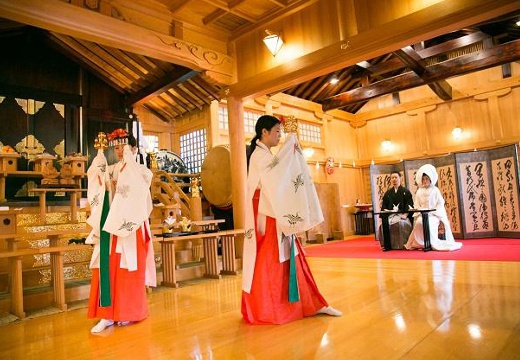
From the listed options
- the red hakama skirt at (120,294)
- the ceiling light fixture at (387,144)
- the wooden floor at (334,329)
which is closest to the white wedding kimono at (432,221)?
the wooden floor at (334,329)

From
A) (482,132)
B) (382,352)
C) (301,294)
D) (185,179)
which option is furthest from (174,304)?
(482,132)

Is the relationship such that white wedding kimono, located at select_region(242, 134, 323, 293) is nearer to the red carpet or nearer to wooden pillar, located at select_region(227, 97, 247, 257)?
wooden pillar, located at select_region(227, 97, 247, 257)

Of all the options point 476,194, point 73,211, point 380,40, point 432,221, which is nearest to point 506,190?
point 476,194

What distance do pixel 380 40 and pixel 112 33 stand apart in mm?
3416

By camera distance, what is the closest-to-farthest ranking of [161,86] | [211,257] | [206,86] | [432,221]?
[211,257] < [432,221] < [161,86] < [206,86]

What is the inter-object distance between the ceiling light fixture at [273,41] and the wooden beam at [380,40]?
266mm

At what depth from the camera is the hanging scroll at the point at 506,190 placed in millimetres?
7965

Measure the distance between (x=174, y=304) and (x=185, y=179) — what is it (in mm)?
6323

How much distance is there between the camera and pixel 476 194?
8.55 metres

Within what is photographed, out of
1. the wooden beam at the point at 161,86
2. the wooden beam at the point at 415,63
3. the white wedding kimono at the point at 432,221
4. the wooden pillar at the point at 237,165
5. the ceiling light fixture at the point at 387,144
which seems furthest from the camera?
the ceiling light fixture at the point at 387,144

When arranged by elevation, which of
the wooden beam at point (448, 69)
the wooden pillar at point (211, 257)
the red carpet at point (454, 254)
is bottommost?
the red carpet at point (454, 254)

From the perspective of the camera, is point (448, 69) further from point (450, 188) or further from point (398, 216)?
point (398, 216)

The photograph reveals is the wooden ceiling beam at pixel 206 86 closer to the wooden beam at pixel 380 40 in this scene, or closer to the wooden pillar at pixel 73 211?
the wooden beam at pixel 380 40

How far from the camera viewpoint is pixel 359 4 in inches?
185
